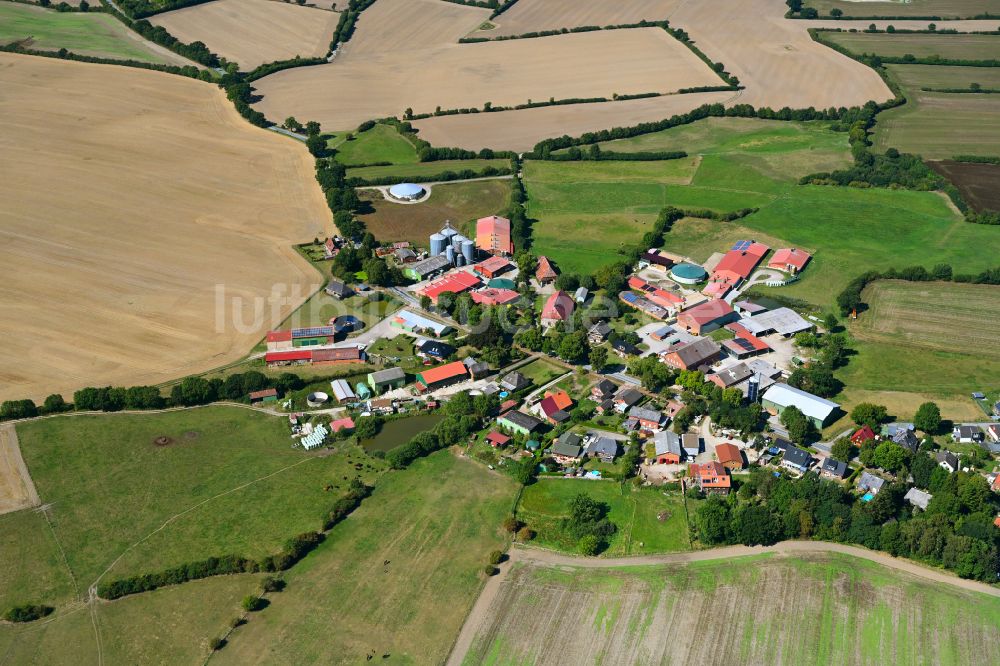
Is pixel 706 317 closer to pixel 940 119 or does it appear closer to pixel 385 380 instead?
pixel 385 380

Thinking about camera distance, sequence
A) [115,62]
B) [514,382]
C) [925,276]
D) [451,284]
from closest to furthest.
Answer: [514,382], [451,284], [925,276], [115,62]

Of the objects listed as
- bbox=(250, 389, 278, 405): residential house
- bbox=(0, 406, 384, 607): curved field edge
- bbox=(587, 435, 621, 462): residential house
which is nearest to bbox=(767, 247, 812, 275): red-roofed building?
bbox=(587, 435, 621, 462): residential house

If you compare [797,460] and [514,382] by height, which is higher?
[797,460]

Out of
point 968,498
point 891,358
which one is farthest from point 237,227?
point 968,498

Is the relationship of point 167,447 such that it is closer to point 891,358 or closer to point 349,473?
point 349,473

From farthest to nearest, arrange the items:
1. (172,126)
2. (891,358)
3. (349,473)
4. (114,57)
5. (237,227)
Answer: (114,57) → (172,126) → (237,227) → (891,358) → (349,473)

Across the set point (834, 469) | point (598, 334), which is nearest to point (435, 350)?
point (598, 334)

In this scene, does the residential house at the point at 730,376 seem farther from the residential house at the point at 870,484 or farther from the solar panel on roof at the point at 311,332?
the solar panel on roof at the point at 311,332
